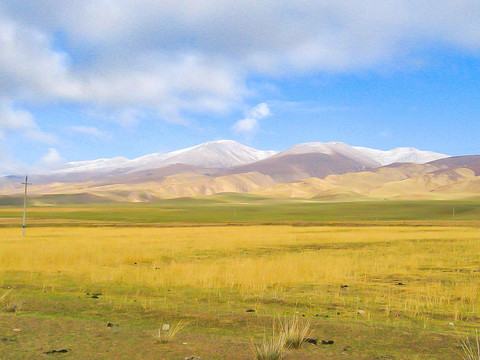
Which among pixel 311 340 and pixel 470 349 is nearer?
pixel 470 349

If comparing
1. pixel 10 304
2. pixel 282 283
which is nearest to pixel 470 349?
pixel 282 283

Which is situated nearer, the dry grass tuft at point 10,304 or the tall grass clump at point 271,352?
the tall grass clump at point 271,352

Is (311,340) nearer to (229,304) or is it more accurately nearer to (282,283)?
(229,304)

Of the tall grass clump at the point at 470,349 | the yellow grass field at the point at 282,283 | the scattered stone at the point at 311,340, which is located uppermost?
the tall grass clump at the point at 470,349

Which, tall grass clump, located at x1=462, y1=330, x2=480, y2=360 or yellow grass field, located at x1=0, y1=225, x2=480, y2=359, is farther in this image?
yellow grass field, located at x1=0, y1=225, x2=480, y2=359

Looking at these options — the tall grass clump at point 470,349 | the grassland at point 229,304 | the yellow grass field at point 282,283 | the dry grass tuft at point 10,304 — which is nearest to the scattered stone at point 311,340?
the grassland at point 229,304

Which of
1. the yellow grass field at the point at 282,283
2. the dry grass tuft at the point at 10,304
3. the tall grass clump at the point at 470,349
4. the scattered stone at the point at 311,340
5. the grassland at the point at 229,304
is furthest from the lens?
the yellow grass field at the point at 282,283

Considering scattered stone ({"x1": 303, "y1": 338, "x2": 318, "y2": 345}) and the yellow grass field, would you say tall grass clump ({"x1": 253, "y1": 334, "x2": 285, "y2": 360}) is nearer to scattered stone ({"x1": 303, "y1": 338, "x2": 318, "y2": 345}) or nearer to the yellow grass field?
scattered stone ({"x1": 303, "y1": 338, "x2": 318, "y2": 345})

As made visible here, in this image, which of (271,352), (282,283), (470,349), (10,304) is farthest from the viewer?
(282,283)

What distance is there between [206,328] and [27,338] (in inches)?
152

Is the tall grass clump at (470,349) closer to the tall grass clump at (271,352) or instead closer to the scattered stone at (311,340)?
the scattered stone at (311,340)

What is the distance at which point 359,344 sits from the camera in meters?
9.59

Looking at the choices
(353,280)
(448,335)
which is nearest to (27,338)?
(448,335)

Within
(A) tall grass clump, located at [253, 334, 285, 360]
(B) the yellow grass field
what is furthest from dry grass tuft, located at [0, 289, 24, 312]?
(A) tall grass clump, located at [253, 334, 285, 360]
